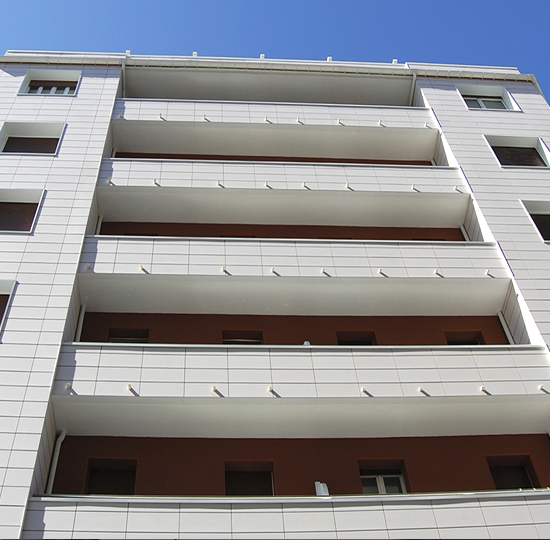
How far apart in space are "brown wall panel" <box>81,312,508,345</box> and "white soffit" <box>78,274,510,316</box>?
0.66ft

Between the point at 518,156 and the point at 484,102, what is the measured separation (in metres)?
4.01

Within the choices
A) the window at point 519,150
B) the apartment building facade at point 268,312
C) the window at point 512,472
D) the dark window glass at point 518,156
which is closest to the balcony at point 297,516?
the apartment building facade at point 268,312

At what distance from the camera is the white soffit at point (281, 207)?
18.4 m

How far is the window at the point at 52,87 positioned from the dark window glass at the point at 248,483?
16361 mm

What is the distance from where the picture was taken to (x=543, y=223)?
18.6m

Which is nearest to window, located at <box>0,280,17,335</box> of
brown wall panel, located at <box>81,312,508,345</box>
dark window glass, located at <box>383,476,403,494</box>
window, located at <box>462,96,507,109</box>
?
brown wall panel, located at <box>81,312,508,345</box>

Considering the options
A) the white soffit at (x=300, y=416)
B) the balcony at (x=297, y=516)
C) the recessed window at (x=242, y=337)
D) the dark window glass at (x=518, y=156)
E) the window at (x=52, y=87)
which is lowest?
the balcony at (x=297, y=516)

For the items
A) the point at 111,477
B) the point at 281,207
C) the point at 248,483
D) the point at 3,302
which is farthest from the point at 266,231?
the point at 111,477

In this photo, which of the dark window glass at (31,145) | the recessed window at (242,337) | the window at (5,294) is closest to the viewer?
the window at (5,294)

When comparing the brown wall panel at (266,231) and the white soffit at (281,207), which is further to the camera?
the brown wall panel at (266,231)

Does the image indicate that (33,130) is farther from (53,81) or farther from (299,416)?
(299,416)

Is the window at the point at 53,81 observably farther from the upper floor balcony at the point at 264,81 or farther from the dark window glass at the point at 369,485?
the dark window glass at the point at 369,485

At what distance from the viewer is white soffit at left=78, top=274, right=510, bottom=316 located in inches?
613

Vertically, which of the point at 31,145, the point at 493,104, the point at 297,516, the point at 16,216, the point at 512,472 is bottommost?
the point at 297,516
